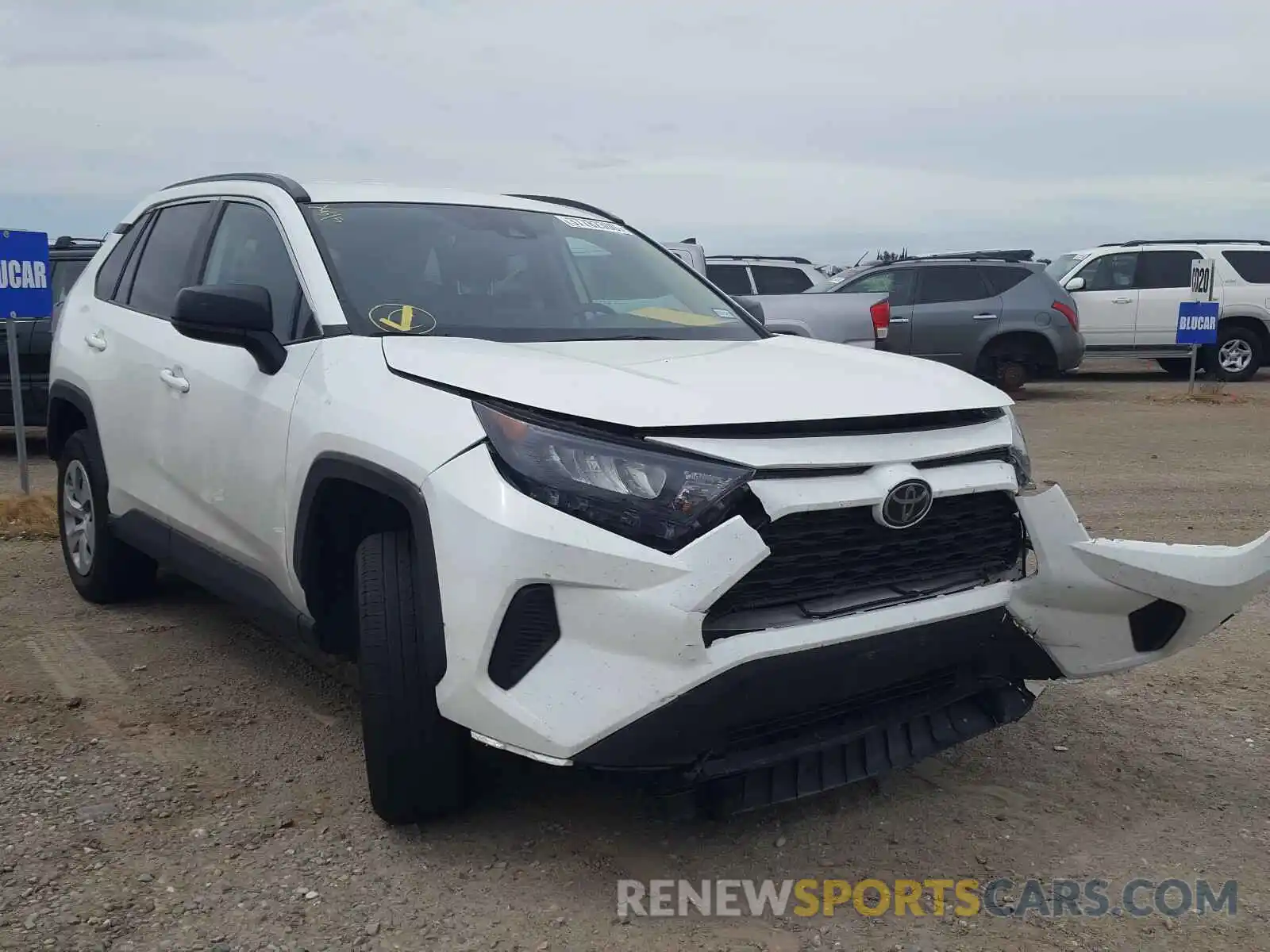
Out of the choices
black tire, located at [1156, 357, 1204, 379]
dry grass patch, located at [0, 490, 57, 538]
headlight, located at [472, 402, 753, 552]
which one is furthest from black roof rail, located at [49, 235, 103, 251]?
black tire, located at [1156, 357, 1204, 379]

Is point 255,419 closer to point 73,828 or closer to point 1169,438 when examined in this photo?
point 73,828

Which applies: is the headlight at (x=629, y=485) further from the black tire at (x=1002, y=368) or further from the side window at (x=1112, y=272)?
the side window at (x=1112, y=272)

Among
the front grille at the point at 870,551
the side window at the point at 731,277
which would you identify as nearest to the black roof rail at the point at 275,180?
the front grille at the point at 870,551

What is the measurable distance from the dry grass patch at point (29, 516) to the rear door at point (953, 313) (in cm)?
995

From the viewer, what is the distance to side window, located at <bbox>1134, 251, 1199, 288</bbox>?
16.1 metres

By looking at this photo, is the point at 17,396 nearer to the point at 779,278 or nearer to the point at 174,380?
the point at 174,380

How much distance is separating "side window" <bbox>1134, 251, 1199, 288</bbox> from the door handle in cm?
1463

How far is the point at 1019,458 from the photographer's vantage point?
329 cm

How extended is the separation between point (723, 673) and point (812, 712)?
0.39m

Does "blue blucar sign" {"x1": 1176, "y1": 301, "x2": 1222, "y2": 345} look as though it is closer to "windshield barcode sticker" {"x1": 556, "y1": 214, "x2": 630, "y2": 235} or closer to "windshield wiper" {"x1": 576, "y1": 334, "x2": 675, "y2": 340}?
"windshield barcode sticker" {"x1": 556, "y1": 214, "x2": 630, "y2": 235}

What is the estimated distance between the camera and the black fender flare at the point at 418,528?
2.83 metres

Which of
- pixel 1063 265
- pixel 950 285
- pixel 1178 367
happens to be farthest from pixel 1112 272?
pixel 950 285

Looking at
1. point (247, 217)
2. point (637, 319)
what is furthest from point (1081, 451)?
point (247, 217)

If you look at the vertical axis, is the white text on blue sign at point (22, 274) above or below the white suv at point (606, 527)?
above
